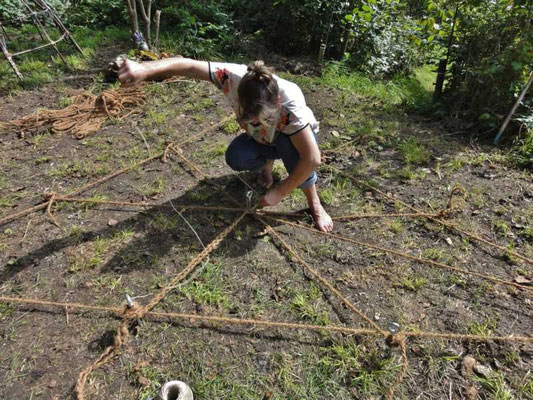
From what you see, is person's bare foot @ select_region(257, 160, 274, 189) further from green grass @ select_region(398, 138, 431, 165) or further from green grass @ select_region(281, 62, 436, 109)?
green grass @ select_region(281, 62, 436, 109)

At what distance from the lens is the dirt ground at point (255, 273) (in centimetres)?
176

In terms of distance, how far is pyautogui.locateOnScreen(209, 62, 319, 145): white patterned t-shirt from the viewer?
79.4 inches

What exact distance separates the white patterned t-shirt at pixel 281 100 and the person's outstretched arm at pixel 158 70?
0.08 m

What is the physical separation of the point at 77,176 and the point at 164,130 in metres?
0.98

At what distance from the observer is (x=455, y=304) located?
212 cm

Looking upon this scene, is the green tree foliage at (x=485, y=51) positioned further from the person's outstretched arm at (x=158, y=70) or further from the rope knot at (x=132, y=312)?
the rope knot at (x=132, y=312)

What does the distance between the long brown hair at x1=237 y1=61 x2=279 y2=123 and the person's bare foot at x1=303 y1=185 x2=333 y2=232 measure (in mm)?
843

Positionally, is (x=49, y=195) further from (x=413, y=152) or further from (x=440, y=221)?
(x=413, y=152)

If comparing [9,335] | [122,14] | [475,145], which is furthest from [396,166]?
[122,14]

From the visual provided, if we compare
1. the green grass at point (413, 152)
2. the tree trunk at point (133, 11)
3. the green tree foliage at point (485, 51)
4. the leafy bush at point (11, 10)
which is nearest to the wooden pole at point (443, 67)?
the green tree foliage at point (485, 51)

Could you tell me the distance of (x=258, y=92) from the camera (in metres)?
1.81

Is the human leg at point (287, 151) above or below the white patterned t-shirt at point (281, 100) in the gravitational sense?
below

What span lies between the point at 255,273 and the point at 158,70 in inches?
51.9

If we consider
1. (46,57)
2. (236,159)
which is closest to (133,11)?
(46,57)
